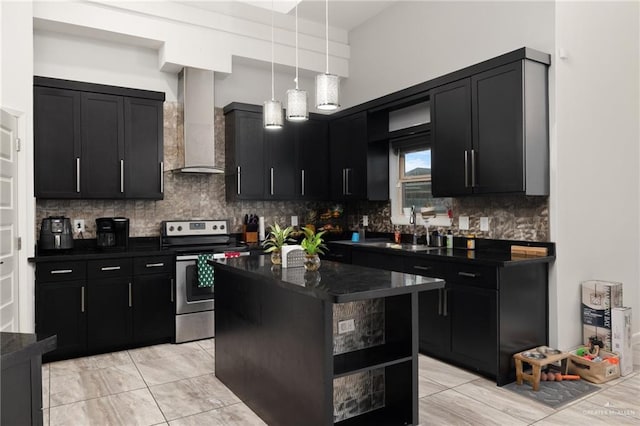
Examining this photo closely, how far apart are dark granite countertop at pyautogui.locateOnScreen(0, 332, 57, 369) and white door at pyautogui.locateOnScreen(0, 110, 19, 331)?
254 cm

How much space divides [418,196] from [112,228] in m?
3.25

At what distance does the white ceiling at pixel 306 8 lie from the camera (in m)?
5.16

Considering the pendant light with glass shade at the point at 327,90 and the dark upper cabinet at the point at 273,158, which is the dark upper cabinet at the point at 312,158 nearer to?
the dark upper cabinet at the point at 273,158

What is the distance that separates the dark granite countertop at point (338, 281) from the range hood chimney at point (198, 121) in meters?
2.01

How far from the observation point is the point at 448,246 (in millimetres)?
4523

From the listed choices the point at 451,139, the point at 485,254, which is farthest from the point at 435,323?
the point at 451,139

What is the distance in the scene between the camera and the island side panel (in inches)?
94.8

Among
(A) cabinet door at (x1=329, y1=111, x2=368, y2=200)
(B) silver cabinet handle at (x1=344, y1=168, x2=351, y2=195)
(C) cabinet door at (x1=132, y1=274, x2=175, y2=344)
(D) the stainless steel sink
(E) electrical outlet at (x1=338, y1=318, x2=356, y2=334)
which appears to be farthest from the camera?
(B) silver cabinet handle at (x1=344, y1=168, x2=351, y2=195)

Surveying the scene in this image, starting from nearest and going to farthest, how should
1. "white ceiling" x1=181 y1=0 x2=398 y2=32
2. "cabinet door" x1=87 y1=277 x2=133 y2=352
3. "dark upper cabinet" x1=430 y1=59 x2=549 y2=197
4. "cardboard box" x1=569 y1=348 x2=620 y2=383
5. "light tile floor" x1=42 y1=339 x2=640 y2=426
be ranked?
"light tile floor" x1=42 y1=339 x2=640 y2=426
"cardboard box" x1=569 y1=348 x2=620 y2=383
"dark upper cabinet" x1=430 y1=59 x2=549 y2=197
"cabinet door" x1=87 y1=277 x2=133 y2=352
"white ceiling" x1=181 y1=0 x2=398 y2=32

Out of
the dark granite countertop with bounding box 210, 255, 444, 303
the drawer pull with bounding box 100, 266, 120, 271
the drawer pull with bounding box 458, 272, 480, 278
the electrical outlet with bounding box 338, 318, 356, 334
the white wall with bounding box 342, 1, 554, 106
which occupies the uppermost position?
the white wall with bounding box 342, 1, 554, 106

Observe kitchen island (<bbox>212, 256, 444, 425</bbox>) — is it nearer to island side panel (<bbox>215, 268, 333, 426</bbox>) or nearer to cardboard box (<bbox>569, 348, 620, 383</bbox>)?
island side panel (<bbox>215, 268, 333, 426</bbox>)

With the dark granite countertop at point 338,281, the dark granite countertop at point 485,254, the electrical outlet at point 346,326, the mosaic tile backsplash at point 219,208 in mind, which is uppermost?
the mosaic tile backsplash at point 219,208

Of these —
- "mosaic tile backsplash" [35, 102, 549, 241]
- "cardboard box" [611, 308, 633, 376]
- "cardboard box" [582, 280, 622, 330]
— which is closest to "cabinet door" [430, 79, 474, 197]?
"mosaic tile backsplash" [35, 102, 549, 241]

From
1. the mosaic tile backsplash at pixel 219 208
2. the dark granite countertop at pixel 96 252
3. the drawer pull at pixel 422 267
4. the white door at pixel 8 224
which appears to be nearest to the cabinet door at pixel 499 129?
the mosaic tile backsplash at pixel 219 208
